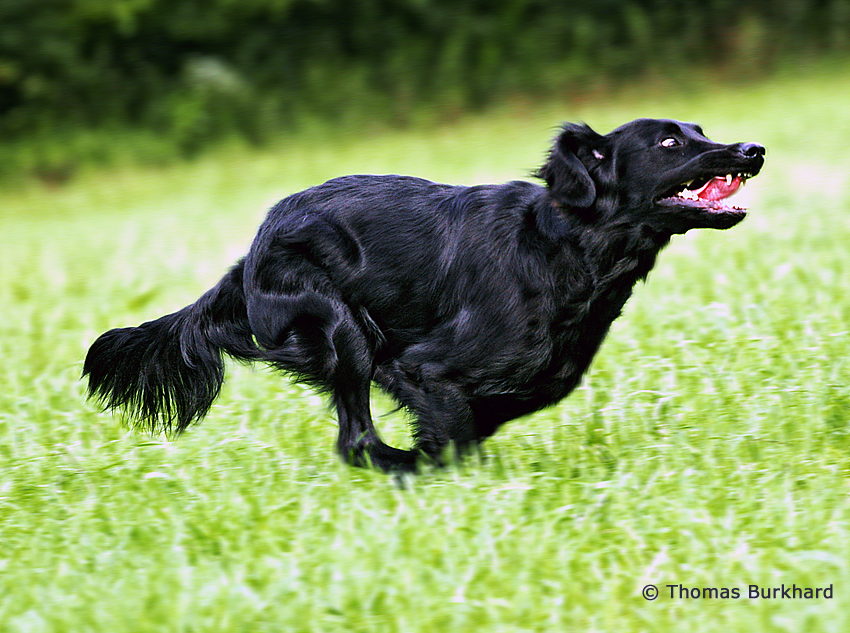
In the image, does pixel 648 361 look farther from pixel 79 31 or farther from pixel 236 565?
pixel 79 31

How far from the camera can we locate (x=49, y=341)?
21.6 ft

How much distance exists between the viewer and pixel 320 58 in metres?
17.3

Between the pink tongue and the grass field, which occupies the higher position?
the pink tongue

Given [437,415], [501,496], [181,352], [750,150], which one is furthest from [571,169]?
[181,352]

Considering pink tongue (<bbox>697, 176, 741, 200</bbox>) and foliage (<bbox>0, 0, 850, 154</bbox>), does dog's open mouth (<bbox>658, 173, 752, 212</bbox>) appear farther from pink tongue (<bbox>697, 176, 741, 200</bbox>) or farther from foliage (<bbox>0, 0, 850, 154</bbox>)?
foliage (<bbox>0, 0, 850, 154</bbox>)

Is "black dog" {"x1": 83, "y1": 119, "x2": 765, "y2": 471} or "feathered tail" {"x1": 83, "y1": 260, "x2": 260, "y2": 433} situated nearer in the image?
Result: "black dog" {"x1": 83, "y1": 119, "x2": 765, "y2": 471}

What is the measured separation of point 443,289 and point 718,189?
0.98 meters

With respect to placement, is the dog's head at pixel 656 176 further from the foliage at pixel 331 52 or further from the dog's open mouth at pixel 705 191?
the foliage at pixel 331 52

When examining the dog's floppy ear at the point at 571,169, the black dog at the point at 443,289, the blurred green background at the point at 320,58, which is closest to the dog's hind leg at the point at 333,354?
the black dog at the point at 443,289

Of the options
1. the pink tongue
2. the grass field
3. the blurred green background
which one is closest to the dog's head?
the pink tongue

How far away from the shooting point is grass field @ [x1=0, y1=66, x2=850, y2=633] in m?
2.87

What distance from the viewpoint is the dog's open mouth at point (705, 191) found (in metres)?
3.62

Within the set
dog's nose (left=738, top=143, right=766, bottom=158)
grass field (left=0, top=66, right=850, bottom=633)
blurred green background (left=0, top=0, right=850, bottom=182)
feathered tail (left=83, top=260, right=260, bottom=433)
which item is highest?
blurred green background (left=0, top=0, right=850, bottom=182)

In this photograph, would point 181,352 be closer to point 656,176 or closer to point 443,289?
point 443,289
